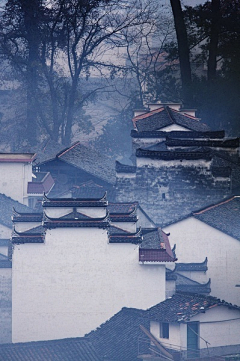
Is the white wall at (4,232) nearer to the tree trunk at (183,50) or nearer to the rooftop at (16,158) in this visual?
the rooftop at (16,158)

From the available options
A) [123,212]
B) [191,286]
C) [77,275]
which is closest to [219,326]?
[77,275]

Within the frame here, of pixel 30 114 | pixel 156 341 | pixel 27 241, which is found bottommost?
pixel 156 341

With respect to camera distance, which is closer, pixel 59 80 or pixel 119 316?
pixel 119 316

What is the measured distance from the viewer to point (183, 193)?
1799 inches

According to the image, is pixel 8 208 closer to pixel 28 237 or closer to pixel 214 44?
pixel 28 237

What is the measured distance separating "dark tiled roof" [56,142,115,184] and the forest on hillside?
6489 mm

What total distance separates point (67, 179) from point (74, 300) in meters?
16.2

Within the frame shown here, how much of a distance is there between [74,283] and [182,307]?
4.01 m

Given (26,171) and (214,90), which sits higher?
(214,90)

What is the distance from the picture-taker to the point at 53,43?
62.6 metres

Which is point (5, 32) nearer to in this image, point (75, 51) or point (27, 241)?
point (75, 51)

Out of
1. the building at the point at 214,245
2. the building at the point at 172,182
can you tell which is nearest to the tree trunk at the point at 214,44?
the building at the point at 172,182

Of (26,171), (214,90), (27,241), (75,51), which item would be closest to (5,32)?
(75,51)

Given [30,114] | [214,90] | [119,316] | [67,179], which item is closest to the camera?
[119,316]
